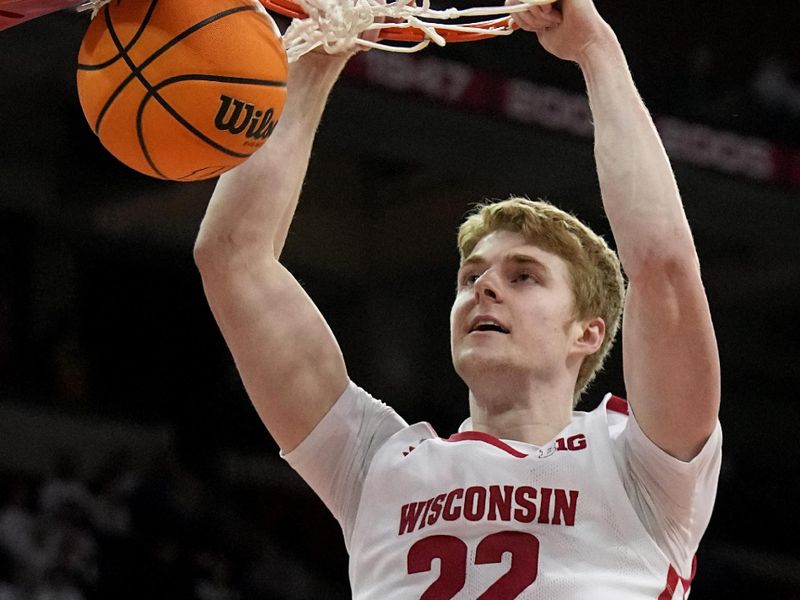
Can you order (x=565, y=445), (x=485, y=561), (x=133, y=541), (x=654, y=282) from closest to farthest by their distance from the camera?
(x=654, y=282), (x=485, y=561), (x=565, y=445), (x=133, y=541)

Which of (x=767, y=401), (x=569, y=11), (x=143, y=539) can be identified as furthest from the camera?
(x=767, y=401)

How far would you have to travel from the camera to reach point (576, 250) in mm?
2965

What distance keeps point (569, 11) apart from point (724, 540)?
654cm

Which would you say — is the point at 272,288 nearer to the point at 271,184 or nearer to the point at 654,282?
the point at 271,184

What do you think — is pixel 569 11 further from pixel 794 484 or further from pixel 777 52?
pixel 777 52

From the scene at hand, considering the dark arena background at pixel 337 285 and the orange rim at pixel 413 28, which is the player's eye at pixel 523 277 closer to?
the orange rim at pixel 413 28

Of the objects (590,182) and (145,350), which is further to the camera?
(590,182)

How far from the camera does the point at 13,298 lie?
24.7 feet

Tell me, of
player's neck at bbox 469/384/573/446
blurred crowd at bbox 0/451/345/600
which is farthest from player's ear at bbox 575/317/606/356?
blurred crowd at bbox 0/451/345/600

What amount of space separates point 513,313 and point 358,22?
0.75 m

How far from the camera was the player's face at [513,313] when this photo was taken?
2.80 metres

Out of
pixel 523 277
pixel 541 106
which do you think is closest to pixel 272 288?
pixel 523 277

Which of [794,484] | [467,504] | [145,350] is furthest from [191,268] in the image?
[467,504]

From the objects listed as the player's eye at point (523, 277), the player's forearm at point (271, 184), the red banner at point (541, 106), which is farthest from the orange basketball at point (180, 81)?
the red banner at point (541, 106)
